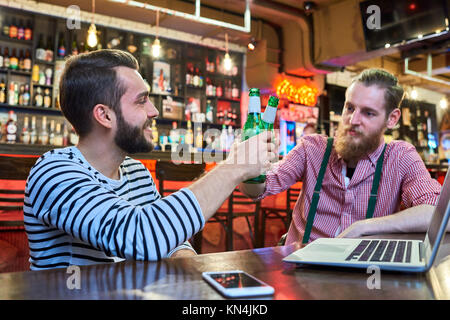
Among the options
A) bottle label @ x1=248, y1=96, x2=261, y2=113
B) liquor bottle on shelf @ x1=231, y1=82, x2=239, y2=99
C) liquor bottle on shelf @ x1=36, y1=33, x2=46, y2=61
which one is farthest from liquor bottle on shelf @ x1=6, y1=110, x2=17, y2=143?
bottle label @ x1=248, y1=96, x2=261, y2=113

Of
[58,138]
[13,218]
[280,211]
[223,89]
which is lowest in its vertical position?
[280,211]

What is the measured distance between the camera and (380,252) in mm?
857

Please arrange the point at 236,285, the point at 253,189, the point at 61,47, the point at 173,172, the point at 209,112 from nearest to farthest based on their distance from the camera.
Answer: the point at 236,285, the point at 253,189, the point at 173,172, the point at 61,47, the point at 209,112

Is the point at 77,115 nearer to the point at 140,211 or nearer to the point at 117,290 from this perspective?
the point at 140,211

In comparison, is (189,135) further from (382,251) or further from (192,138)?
(382,251)

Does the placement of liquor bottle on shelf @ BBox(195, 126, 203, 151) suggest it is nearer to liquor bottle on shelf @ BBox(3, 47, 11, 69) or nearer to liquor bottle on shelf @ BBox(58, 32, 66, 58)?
liquor bottle on shelf @ BBox(58, 32, 66, 58)

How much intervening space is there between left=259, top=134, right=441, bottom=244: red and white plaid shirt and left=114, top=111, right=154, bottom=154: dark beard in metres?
0.73

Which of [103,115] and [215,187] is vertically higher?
[103,115]

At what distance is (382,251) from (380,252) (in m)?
0.02

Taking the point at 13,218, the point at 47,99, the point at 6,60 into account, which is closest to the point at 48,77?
the point at 47,99

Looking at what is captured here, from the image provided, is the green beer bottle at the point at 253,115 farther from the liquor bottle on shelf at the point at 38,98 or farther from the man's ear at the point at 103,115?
the liquor bottle on shelf at the point at 38,98

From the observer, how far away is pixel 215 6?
603 cm

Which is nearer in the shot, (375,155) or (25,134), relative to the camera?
(375,155)
